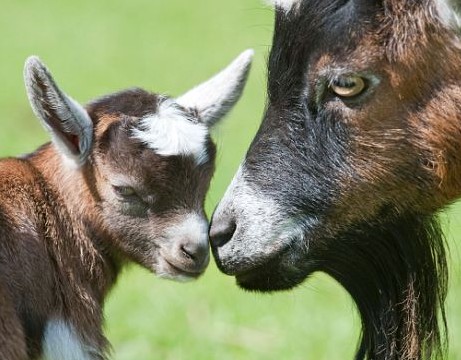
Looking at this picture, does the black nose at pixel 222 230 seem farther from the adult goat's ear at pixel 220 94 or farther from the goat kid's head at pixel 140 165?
the adult goat's ear at pixel 220 94

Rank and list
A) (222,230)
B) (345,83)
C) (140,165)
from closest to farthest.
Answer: (345,83)
(222,230)
(140,165)

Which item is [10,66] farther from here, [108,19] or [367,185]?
[367,185]

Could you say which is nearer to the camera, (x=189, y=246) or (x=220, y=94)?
(x=189, y=246)

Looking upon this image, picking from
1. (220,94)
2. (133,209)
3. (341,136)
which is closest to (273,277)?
(341,136)

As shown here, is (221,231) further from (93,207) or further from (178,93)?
(178,93)

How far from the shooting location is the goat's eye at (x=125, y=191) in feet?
17.8

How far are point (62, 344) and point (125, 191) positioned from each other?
77 cm

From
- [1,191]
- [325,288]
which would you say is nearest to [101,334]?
[1,191]

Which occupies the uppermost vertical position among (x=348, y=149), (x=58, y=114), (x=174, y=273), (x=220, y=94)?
(x=348, y=149)

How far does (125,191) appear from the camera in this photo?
5.44 metres

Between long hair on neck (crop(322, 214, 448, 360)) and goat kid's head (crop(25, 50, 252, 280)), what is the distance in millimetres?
702

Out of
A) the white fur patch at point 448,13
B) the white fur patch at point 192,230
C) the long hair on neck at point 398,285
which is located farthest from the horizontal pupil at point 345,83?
the white fur patch at point 192,230

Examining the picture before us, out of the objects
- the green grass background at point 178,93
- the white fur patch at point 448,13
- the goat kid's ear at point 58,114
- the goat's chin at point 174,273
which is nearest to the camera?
the white fur patch at point 448,13

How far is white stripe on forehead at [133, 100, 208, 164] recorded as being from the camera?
5281 mm
